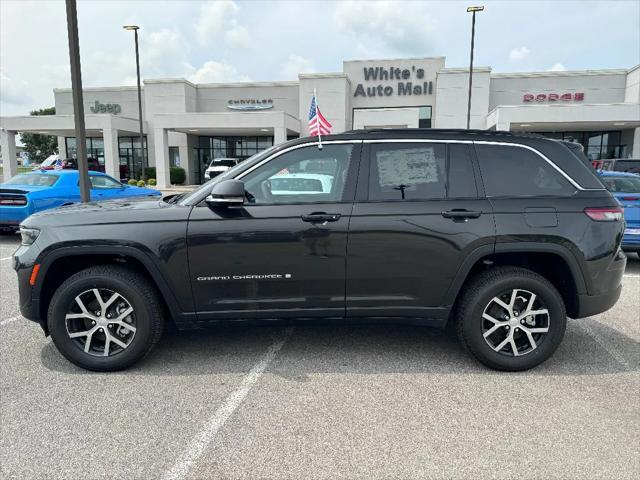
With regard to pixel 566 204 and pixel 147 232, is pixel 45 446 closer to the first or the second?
pixel 147 232

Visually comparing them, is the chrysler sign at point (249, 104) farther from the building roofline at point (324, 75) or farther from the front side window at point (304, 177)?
the front side window at point (304, 177)

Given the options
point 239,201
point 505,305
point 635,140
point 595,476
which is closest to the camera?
point 595,476

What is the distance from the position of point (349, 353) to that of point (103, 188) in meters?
8.88

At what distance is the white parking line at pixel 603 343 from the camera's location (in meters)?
3.93

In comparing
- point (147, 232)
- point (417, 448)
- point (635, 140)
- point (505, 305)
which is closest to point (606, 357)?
point (505, 305)

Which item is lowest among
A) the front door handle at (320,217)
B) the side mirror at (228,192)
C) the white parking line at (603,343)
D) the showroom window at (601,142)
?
the white parking line at (603,343)

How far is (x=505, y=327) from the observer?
3721 millimetres

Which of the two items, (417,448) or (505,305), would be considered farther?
(505,305)

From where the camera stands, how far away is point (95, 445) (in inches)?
108

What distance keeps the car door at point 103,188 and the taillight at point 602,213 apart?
9.85 meters

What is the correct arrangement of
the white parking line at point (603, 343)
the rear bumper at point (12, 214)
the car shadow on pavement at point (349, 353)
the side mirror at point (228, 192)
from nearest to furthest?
the side mirror at point (228, 192)
the car shadow on pavement at point (349, 353)
the white parking line at point (603, 343)
the rear bumper at point (12, 214)

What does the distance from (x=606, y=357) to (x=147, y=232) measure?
13.2 feet

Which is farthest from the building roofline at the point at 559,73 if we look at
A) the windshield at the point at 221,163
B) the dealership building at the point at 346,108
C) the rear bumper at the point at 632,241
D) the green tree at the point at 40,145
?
the green tree at the point at 40,145

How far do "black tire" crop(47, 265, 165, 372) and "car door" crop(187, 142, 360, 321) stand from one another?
38 cm
